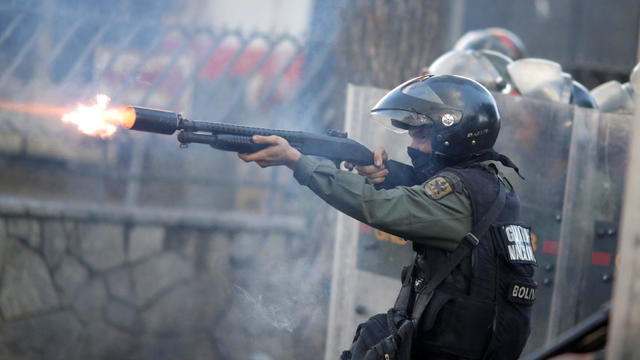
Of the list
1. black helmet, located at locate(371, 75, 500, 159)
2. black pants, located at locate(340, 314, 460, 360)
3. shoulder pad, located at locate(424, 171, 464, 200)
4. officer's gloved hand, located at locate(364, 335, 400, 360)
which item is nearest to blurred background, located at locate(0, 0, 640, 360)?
black pants, located at locate(340, 314, 460, 360)

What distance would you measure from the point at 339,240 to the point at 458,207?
4.63 ft

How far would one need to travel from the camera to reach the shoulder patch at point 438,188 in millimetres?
2652

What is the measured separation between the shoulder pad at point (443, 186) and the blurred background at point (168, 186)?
2.32 metres

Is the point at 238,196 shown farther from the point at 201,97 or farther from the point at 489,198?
the point at 489,198

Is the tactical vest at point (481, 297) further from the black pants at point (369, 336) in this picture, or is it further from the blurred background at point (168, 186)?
the blurred background at point (168, 186)

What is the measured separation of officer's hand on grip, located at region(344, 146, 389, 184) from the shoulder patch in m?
0.42

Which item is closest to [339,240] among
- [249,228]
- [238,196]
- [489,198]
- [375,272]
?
[375,272]

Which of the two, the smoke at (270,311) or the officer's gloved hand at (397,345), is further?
the smoke at (270,311)

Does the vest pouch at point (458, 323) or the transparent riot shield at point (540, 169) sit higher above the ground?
the transparent riot shield at point (540, 169)

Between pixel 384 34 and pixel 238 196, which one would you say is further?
pixel 238 196

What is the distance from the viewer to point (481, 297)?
8.89ft

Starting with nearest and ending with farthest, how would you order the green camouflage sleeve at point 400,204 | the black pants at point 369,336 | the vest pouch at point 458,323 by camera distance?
the green camouflage sleeve at point 400,204 < the vest pouch at point 458,323 < the black pants at point 369,336

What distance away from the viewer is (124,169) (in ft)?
20.0

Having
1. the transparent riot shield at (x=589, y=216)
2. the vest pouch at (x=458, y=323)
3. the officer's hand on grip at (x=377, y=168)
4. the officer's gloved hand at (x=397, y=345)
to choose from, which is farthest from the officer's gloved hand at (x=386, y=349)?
the transparent riot shield at (x=589, y=216)
